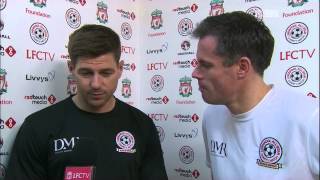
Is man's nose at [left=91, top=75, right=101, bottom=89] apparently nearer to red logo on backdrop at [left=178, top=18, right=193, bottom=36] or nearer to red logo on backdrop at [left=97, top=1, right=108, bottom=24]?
red logo on backdrop at [left=97, top=1, right=108, bottom=24]

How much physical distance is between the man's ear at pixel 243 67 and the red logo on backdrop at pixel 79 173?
68 centimetres

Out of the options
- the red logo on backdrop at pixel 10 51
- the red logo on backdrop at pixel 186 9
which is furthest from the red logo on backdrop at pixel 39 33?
the red logo on backdrop at pixel 186 9

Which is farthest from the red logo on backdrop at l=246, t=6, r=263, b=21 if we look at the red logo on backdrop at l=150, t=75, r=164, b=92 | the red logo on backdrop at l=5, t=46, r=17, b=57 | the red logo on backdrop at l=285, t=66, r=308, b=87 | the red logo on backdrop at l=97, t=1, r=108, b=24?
the red logo on backdrop at l=5, t=46, r=17, b=57

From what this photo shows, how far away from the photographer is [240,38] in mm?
1237

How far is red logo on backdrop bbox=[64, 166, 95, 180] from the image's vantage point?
1.45 metres

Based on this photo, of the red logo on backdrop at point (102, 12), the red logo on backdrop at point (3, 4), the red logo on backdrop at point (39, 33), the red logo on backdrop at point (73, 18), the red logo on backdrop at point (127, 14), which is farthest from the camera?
the red logo on backdrop at point (127, 14)

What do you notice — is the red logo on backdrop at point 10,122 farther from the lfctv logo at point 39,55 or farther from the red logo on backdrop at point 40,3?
the red logo on backdrop at point 40,3

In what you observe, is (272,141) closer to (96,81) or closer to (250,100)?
(250,100)

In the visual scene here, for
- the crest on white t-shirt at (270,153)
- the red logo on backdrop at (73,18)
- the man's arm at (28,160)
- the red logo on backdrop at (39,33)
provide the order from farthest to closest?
the red logo on backdrop at (73,18) < the red logo on backdrop at (39,33) < the man's arm at (28,160) < the crest on white t-shirt at (270,153)

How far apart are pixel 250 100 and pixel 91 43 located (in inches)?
25.1

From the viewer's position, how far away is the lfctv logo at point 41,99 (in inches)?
64.7

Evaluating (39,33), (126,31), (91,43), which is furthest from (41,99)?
(126,31)

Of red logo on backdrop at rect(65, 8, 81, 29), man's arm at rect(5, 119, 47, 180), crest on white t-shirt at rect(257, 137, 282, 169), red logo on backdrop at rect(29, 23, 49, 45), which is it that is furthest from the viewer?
red logo on backdrop at rect(65, 8, 81, 29)

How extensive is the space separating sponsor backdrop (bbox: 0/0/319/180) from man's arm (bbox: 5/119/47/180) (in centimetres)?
14
